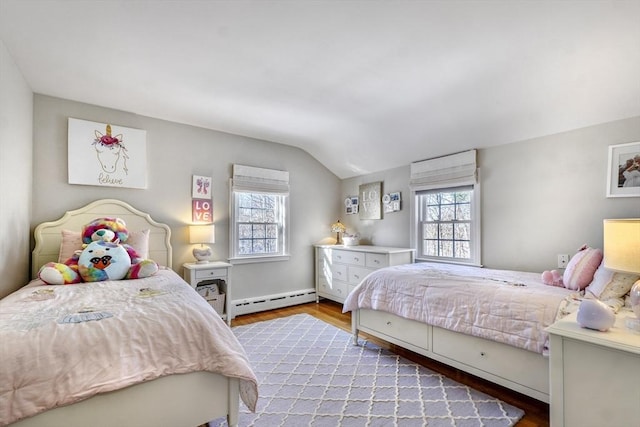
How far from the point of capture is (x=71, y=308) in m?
1.71

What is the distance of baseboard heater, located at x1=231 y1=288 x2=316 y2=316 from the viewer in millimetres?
4074

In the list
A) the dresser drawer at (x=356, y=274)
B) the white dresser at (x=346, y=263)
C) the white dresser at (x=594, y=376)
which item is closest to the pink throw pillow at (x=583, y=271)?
the white dresser at (x=594, y=376)

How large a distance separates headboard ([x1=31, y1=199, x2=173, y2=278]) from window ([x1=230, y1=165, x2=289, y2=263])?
2.81 feet

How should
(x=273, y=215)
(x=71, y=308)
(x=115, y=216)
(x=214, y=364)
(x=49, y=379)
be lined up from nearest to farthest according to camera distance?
1. (x=49, y=379)
2. (x=214, y=364)
3. (x=71, y=308)
4. (x=115, y=216)
5. (x=273, y=215)

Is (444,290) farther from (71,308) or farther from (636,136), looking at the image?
(71,308)

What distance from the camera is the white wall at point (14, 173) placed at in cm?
216

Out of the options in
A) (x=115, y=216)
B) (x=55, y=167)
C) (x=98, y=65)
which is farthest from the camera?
(x=115, y=216)

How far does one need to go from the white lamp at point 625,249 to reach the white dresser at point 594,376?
15cm

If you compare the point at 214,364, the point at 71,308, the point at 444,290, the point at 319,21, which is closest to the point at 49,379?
the point at 71,308

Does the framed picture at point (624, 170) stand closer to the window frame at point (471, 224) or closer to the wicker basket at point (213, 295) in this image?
the window frame at point (471, 224)

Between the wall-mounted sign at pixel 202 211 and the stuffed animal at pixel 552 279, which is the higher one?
the wall-mounted sign at pixel 202 211

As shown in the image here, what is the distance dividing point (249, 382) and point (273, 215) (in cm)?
298

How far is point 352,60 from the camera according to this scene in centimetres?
229

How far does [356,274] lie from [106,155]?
3.21 m
